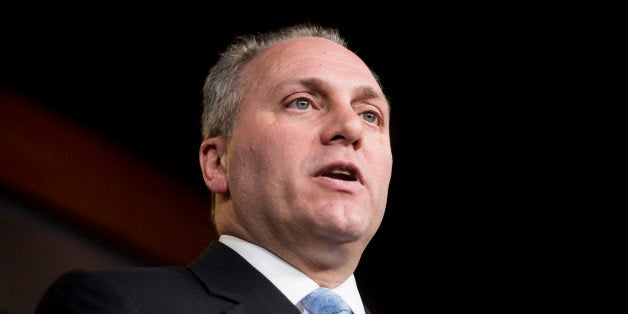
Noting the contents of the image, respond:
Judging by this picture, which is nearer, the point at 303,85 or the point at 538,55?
the point at 303,85

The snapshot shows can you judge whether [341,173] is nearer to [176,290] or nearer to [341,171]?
[341,171]

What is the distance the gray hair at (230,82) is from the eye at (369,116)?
10.6 inches

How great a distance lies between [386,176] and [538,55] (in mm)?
1045

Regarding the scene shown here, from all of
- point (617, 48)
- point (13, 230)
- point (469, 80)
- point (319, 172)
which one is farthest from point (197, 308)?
point (617, 48)

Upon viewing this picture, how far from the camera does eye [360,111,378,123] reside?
6.07 ft

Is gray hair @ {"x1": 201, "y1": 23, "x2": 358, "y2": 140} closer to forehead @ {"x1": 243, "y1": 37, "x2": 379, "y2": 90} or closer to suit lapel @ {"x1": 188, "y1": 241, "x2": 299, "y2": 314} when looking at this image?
forehead @ {"x1": 243, "y1": 37, "x2": 379, "y2": 90}

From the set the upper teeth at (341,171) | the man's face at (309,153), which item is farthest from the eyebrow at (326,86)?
the upper teeth at (341,171)

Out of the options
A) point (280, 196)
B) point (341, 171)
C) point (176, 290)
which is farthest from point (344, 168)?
point (176, 290)

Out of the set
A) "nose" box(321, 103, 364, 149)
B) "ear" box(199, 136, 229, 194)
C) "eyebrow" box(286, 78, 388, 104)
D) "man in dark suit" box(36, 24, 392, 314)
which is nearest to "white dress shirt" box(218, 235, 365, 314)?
"man in dark suit" box(36, 24, 392, 314)

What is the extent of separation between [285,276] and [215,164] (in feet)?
1.13

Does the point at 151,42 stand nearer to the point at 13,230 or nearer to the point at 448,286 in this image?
the point at 13,230

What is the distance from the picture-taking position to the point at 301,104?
176 cm

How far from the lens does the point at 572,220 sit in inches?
104

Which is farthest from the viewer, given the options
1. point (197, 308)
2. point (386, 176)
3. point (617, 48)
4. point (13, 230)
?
point (617, 48)
